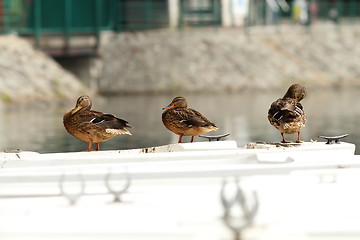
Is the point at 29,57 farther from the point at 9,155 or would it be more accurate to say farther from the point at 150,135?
the point at 9,155

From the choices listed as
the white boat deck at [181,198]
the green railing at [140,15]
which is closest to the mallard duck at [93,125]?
the white boat deck at [181,198]

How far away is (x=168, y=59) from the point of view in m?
55.7

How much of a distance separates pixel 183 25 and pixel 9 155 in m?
45.5

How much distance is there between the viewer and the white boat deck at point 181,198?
12828mm

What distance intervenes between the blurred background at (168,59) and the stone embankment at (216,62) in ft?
0.19

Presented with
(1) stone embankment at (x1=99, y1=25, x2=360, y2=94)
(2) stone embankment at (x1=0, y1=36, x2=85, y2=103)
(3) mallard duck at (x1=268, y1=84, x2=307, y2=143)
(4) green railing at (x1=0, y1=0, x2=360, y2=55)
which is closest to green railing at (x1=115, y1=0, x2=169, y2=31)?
(4) green railing at (x1=0, y1=0, x2=360, y2=55)

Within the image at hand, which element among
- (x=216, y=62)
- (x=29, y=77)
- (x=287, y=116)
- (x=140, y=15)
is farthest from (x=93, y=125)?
(x=140, y=15)

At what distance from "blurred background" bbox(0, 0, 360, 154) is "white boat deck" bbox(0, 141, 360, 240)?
21526 millimetres

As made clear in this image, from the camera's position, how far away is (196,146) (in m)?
16.1

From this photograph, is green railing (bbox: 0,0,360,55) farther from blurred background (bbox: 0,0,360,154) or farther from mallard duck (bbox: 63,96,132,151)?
mallard duck (bbox: 63,96,132,151)

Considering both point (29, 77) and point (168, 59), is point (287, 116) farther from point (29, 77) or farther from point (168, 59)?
point (168, 59)

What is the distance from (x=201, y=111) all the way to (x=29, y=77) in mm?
8819

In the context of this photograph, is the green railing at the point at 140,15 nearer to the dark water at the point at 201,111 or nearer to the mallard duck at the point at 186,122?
the dark water at the point at 201,111

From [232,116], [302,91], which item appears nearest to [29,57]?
[232,116]
